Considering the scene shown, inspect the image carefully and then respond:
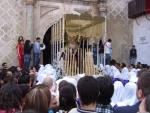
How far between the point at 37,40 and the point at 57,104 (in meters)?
11.4

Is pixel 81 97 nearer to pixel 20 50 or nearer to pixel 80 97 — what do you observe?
pixel 80 97

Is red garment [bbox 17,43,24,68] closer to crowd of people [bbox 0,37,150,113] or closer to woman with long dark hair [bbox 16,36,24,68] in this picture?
woman with long dark hair [bbox 16,36,24,68]

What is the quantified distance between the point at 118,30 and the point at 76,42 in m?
4.59

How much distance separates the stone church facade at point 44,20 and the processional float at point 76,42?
6.36 feet

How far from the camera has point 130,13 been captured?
722 inches

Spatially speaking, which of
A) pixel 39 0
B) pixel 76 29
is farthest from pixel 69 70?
pixel 39 0

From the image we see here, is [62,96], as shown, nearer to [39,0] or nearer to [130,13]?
[39,0]

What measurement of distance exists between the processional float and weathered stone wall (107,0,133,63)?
246 cm

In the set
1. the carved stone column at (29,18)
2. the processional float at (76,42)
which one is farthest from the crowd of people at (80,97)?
the carved stone column at (29,18)

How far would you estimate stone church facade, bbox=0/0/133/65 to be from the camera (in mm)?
15906

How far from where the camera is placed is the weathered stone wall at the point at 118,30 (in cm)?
1819

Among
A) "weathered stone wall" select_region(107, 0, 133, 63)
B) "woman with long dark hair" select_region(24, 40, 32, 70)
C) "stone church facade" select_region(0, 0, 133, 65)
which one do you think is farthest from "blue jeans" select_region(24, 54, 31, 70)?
"weathered stone wall" select_region(107, 0, 133, 63)

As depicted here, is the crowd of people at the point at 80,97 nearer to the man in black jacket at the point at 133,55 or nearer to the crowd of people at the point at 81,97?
the crowd of people at the point at 81,97

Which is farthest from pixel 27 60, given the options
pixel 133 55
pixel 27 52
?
pixel 133 55
